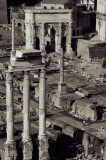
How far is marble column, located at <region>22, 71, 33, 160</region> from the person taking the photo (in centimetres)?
3041

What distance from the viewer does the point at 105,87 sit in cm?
5412

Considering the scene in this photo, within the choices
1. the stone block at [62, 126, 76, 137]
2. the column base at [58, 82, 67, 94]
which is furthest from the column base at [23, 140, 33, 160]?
the column base at [58, 82, 67, 94]

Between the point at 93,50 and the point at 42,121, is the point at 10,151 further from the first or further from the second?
the point at 93,50

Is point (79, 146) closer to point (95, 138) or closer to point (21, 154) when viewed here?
point (95, 138)

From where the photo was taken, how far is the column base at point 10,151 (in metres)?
30.9

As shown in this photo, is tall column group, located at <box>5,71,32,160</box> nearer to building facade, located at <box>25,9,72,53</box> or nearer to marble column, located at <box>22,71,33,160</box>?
marble column, located at <box>22,71,33,160</box>

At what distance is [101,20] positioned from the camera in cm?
7650

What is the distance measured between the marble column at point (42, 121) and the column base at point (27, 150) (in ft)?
2.29

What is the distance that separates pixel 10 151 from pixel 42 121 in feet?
9.22

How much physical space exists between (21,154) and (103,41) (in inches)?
1776

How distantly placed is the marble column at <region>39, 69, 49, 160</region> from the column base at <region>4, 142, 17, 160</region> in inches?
68.7

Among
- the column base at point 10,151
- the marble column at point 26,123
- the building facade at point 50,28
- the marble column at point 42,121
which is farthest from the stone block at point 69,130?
the building facade at point 50,28

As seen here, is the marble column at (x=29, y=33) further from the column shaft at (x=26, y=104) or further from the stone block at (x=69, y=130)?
the column shaft at (x=26, y=104)

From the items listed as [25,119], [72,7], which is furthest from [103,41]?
[25,119]
